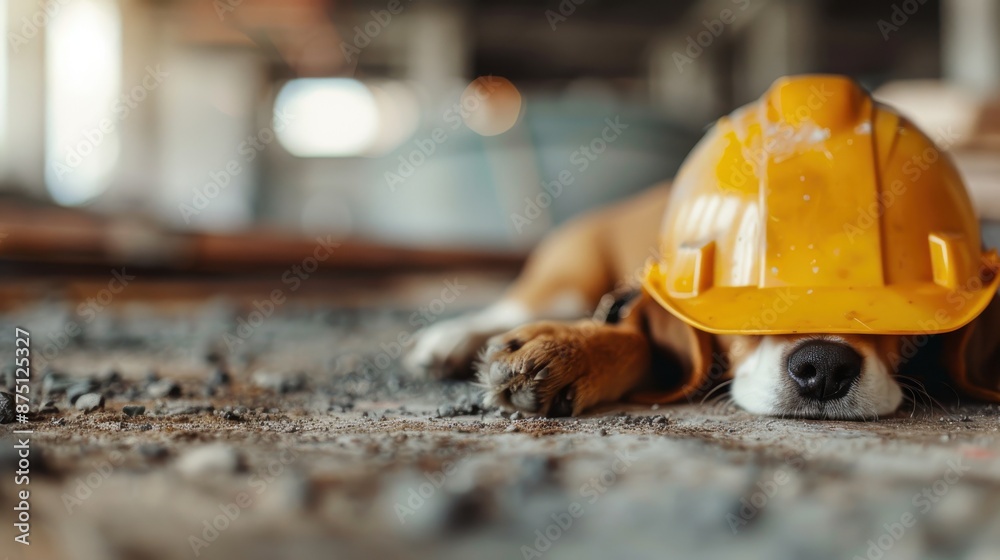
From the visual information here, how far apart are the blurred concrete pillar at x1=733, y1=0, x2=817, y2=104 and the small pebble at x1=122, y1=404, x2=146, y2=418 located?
10.4 m

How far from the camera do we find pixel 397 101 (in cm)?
1474

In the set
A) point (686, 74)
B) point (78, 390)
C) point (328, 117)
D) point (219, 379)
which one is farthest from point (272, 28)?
point (78, 390)

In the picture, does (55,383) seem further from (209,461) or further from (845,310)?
(845,310)

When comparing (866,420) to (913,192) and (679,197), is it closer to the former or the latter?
(913,192)

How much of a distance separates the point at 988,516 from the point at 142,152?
11.6 metres

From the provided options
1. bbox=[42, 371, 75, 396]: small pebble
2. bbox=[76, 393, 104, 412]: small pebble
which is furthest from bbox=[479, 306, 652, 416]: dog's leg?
bbox=[42, 371, 75, 396]: small pebble

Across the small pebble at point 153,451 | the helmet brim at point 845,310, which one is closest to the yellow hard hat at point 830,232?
the helmet brim at point 845,310

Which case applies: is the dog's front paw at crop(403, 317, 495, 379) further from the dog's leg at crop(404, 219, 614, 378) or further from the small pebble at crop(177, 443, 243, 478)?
the small pebble at crop(177, 443, 243, 478)

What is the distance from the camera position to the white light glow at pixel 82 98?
7.46 meters

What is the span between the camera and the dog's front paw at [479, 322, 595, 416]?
1337 millimetres

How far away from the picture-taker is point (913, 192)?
52.7 inches

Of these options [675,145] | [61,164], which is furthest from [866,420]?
[61,164]

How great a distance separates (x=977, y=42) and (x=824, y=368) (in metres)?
5.44

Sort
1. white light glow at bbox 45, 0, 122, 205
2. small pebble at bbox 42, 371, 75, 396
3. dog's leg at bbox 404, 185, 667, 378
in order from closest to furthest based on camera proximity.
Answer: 1. small pebble at bbox 42, 371, 75, 396
2. dog's leg at bbox 404, 185, 667, 378
3. white light glow at bbox 45, 0, 122, 205
